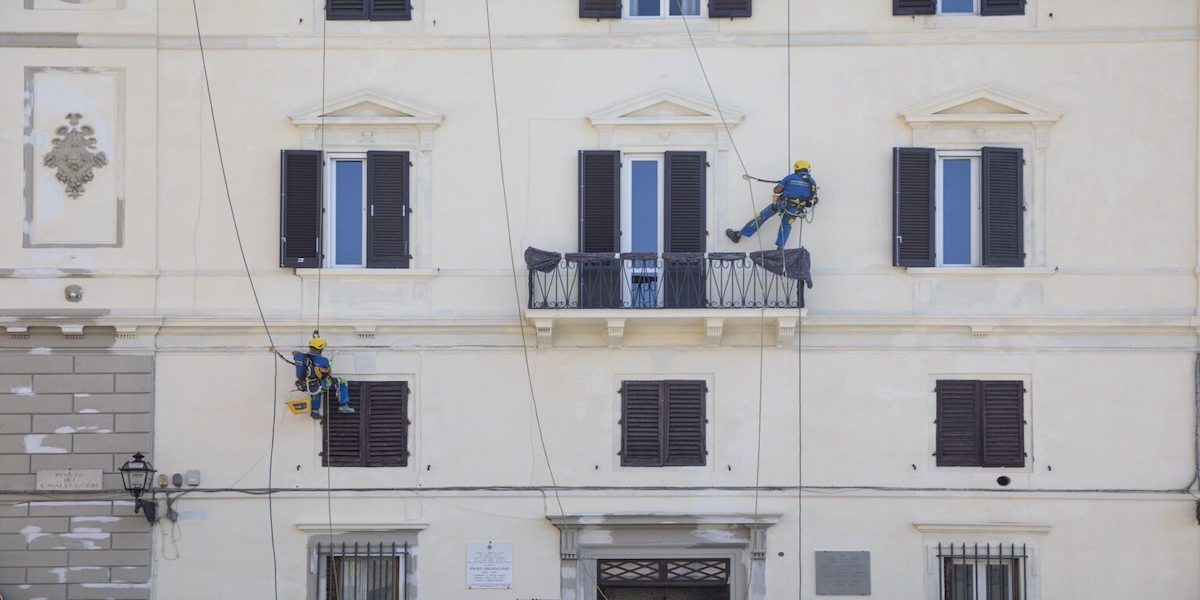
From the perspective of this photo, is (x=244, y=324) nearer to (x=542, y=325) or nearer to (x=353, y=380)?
(x=353, y=380)

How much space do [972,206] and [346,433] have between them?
9039mm

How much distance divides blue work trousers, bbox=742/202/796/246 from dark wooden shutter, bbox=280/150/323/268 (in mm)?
5791

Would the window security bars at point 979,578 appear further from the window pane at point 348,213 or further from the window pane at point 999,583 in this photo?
the window pane at point 348,213

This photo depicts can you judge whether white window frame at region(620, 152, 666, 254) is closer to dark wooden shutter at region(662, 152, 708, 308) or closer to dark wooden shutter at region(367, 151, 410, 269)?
dark wooden shutter at region(662, 152, 708, 308)

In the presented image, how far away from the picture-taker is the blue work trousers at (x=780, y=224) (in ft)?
63.9

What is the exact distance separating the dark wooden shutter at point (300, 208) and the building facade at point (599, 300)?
0.14ft

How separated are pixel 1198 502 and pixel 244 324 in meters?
12.9

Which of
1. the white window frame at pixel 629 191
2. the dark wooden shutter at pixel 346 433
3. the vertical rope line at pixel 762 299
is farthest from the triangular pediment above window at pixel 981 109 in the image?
the dark wooden shutter at pixel 346 433

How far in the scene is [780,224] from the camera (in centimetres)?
1977

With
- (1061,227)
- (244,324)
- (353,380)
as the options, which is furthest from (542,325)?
(1061,227)

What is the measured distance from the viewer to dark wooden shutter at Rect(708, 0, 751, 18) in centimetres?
1992

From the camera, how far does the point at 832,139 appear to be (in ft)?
65.3

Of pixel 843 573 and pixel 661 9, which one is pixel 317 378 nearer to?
pixel 661 9

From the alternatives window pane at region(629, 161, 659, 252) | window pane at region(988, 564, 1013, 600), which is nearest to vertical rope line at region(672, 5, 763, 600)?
window pane at region(629, 161, 659, 252)
